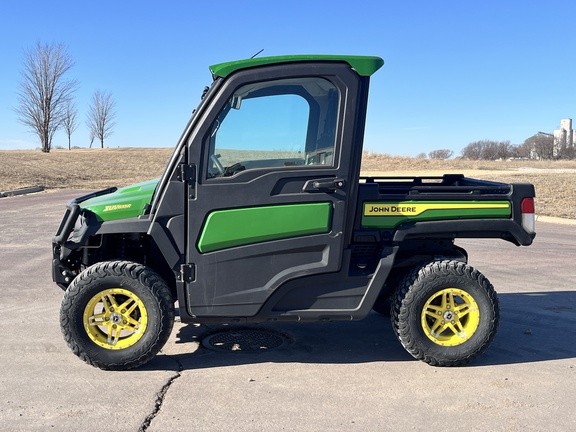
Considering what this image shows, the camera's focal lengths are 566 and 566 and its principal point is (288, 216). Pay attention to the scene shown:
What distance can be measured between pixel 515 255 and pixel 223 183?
719 centimetres

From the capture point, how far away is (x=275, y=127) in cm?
441

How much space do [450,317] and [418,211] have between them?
90cm

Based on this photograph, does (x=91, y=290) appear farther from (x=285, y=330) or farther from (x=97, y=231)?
(x=285, y=330)

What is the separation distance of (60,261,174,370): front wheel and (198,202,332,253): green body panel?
53cm

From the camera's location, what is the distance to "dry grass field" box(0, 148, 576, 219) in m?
21.4

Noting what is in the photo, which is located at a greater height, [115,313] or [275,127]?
[275,127]

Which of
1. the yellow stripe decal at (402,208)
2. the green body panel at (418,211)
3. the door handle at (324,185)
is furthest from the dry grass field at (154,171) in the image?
the door handle at (324,185)

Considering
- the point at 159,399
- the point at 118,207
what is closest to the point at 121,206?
the point at 118,207

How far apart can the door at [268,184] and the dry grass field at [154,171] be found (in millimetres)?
13468

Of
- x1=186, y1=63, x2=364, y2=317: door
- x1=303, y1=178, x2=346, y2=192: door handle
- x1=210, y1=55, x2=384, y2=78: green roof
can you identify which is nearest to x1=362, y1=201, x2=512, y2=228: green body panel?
x1=186, y1=63, x2=364, y2=317: door

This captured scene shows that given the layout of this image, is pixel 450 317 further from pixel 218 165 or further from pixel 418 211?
pixel 218 165

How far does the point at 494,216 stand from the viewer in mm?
4633

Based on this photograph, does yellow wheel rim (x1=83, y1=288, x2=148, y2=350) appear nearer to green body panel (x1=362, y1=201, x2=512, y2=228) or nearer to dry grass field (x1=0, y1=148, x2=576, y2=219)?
green body panel (x1=362, y1=201, x2=512, y2=228)

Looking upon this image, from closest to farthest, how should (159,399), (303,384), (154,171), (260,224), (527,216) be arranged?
(159,399)
(303,384)
(260,224)
(527,216)
(154,171)
